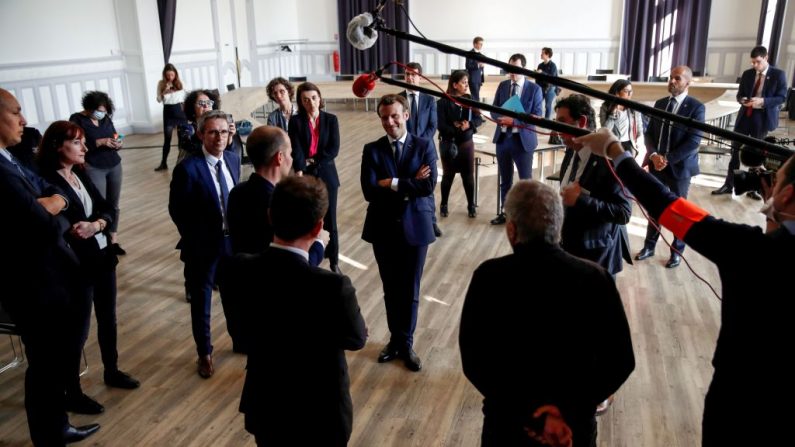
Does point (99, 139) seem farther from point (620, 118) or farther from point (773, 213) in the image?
point (773, 213)

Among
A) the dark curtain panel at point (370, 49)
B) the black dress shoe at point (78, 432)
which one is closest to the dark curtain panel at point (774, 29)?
the dark curtain panel at point (370, 49)

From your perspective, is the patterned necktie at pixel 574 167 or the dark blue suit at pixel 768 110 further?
the dark blue suit at pixel 768 110

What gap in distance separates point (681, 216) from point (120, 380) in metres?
2.96

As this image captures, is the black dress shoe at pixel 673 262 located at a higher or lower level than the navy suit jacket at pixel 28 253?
lower

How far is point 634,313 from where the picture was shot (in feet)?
13.3

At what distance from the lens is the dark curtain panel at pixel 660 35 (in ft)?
40.2

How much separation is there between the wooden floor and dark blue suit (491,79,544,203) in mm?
703

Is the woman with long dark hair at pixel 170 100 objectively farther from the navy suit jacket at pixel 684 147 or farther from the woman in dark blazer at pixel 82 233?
the navy suit jacket at pixel 684 147

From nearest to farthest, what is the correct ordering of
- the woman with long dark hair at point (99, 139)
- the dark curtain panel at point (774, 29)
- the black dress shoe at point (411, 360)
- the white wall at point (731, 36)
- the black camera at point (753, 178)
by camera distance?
the black camera at point (753, 178) → the black dress shoe at point (411, 360) → the woman with long dark hair at point (99, 139) → the dark curtain panel at point (774, 29) → the white wall at point (731, 36)

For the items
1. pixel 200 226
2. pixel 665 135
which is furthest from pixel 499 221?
pixel 200 226

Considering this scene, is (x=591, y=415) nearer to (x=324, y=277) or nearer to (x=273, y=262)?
(x=324, y=277)

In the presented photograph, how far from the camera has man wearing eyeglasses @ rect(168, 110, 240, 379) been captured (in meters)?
3.15

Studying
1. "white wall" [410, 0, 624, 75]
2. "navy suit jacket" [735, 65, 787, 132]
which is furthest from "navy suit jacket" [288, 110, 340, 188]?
"white wall" [410, 0, 624, 75]

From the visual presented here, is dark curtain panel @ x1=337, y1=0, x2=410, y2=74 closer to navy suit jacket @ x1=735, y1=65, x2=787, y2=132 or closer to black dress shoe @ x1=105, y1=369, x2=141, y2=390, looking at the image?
navy suit jacket @ x1=735, y1=65, x2=787, y2=132
